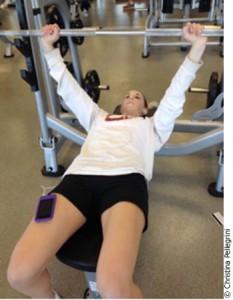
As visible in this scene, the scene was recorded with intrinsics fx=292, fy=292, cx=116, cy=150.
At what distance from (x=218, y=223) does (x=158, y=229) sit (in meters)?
0.34

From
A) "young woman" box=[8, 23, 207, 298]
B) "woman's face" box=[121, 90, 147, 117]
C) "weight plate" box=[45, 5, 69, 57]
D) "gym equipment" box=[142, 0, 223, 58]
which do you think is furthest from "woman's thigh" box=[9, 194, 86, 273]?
"gym equipment" box=[142, 0, 223, 58]

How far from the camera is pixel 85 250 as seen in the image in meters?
1.10

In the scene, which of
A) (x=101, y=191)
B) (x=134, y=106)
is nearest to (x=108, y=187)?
(x=101, y=191)

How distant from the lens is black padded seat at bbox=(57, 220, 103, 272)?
106cm

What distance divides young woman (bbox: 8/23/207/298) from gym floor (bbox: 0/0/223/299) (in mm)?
392

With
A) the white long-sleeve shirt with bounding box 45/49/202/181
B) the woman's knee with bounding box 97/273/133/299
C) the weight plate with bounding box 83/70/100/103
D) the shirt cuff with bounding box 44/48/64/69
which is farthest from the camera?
the weight plate with bounding box 83/70/100/103

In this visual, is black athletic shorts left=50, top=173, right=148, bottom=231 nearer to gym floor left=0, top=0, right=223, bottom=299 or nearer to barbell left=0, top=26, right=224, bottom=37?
gym floor left=0, top=0, right=223, bottom=299

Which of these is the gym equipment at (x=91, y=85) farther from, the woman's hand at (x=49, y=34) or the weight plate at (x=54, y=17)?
the woman's hand at (x=49, y=34)

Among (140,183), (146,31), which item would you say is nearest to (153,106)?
(146,31)

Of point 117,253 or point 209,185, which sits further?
point 209,185

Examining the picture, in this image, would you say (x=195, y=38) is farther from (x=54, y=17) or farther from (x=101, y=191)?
(x=54, y=17)

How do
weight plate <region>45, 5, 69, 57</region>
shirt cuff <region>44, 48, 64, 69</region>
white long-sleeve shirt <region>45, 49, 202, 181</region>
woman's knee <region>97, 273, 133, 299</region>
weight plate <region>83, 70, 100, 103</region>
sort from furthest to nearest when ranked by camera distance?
1. weight plate <region>83, 70, 100, 103</region>
2. weight plate <region>45, 5, 69, 57</region>
3. shirt cuff <region>44, 48, 64, 69</region>
4. white long-sleeve shirt <region>45, 49, 202, 181</region>
5. woman's knee <region>97, 273, 133, 299</region>

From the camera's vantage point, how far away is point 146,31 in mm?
1366

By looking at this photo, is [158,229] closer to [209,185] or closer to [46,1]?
[209,185]
